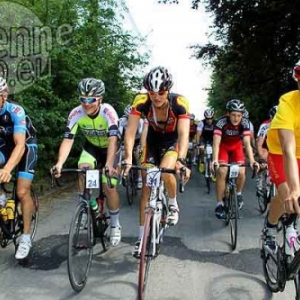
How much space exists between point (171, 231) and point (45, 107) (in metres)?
5.00

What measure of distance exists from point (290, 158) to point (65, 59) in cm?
804

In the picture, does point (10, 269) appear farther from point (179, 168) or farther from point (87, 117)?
point (179, 168)

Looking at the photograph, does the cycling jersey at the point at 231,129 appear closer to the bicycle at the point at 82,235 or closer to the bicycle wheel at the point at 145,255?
the bicycle at the point at 82,235

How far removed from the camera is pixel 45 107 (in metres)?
10.1

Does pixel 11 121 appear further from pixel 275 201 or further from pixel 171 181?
pixel 275 201

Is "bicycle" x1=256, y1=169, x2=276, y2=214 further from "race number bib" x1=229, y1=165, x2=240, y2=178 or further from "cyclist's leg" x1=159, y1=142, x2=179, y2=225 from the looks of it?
"cyclist's leg" x1=159, y1=142, x2=179, y2=225

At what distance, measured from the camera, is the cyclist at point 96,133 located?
195 inches

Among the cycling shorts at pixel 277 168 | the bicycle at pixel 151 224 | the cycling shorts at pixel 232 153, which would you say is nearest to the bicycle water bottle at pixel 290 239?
the cycling shorts at pixel 277 168

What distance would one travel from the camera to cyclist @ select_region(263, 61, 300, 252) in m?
3.10

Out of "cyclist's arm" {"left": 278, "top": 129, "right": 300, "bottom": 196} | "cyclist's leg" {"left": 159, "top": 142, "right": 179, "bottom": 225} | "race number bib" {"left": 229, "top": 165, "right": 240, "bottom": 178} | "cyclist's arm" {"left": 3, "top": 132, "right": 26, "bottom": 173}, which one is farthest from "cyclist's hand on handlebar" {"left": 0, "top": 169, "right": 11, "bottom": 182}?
"race number bib" {"left": 229, "top": 165, "right": 240, "bottom": 178}

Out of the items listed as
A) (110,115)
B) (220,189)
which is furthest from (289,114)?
(220,189)

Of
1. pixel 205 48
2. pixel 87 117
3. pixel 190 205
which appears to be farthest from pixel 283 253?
pixel 205 48

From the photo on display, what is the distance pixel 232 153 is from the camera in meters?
7.36

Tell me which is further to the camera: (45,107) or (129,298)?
(45,107)
